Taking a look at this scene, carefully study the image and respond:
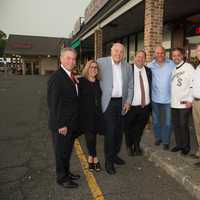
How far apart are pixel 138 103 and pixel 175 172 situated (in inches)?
51.6

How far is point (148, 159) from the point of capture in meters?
4.75

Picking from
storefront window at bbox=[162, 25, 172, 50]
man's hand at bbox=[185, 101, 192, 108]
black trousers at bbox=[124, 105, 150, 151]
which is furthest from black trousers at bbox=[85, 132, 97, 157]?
A: storefront window at bbox=[162, 25, 172, 50]

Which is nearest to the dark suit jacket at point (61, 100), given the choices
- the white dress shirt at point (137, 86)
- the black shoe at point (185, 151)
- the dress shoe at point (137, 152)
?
the white dress shirt at point (137, 86)

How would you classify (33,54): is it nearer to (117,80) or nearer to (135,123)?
(135,123)

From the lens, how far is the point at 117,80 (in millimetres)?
4027

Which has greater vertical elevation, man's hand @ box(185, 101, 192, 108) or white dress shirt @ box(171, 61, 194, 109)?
white dress shirt @ box(171, 61, 194, 109)

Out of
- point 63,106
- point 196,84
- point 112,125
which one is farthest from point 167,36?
point 63,106

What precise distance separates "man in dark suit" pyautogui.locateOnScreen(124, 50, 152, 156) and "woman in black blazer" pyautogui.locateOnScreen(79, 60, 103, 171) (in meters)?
0.82

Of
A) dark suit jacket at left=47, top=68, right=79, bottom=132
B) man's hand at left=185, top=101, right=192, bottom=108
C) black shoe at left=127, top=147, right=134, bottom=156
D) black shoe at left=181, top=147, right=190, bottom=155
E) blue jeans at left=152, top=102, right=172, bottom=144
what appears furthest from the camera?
black shoe at left=127, top=147, right=134, bottom=156

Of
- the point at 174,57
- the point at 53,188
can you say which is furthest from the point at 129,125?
the point at 53,188

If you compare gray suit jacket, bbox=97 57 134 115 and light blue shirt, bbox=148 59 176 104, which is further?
light blue shirt, bbox=148 59 176 104

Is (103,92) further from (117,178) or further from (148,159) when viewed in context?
(148,159)

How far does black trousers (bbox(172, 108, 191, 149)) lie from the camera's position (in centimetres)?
441

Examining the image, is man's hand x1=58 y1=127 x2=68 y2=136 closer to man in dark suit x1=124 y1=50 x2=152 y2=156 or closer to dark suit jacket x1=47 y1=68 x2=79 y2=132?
dark suit jacket x1=47 y1=68 x2=79 y2=132
